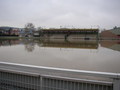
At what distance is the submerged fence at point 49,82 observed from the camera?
6.49ft

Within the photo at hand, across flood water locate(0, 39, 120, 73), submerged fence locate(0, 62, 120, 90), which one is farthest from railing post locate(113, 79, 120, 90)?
flood water locate(0, 39, 120, 73)

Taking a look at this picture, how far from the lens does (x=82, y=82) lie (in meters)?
2.14

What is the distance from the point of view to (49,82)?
7.62 ft

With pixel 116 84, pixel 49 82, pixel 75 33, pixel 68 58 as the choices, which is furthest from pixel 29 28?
pixel 116 84

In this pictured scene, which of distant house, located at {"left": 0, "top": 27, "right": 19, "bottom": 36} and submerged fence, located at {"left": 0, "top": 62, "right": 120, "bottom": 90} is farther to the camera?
distant house, located at {"left": 0, "top": 27, "right": 19, "bottom": 36}

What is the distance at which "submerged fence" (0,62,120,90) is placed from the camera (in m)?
1.98

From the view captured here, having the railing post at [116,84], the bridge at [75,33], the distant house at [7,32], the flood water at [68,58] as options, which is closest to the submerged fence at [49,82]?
the railing post at [116,84]

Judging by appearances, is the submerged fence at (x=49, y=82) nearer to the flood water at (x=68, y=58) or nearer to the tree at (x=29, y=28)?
the flood water at (x=68, y=58)

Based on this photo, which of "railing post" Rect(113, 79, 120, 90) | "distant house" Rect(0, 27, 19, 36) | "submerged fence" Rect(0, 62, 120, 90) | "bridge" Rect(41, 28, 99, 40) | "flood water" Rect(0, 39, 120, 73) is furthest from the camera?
"distant house" Rect(0, 27, 19, 36)

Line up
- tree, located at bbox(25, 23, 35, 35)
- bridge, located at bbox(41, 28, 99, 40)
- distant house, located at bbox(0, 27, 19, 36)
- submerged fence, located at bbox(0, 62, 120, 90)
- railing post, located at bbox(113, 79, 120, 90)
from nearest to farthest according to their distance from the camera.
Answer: railing post, located at bbox(113, 79, 120, 90) → submerged fence, located at bbox(0, 62, 120, 90) → bridge, located at bbox(41, 28, 99, 40) → distant house, located at bbox(0, 27, 19, 36) → tree, located at bbox(25, 23, 35, 35)

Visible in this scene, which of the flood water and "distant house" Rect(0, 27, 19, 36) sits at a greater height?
"distant house" Rect(0, 27, 19, 36)

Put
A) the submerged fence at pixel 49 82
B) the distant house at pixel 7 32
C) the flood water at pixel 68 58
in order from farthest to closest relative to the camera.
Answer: the distant house at pixel 7 32 < the flood water at pixel 68 58 < the submerged fence at pixel 49 82

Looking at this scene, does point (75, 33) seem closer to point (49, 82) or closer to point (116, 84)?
point (49, 82)

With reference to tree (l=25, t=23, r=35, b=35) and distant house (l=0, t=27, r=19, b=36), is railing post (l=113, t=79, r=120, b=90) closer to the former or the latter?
distant house (l=0, t=27, r=19, b=36)
